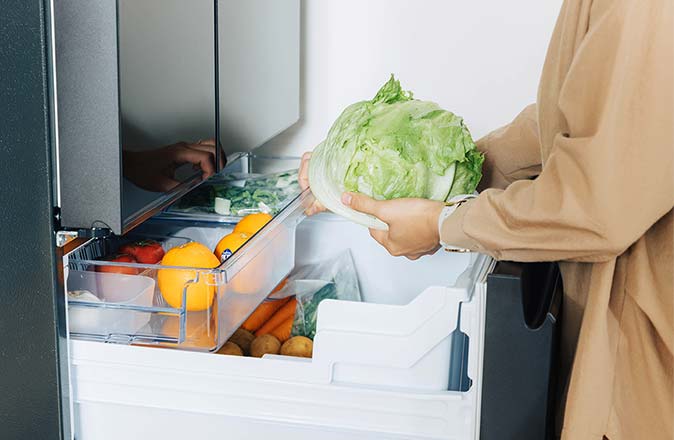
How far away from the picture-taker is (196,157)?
1429mm

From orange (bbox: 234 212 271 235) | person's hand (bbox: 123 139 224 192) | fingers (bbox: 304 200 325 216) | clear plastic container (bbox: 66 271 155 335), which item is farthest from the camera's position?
fingers (bbox: 304 200 325 216)

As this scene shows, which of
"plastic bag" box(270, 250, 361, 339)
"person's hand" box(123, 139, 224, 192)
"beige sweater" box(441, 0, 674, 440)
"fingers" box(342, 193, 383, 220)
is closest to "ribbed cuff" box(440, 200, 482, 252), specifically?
"beige sweater" box(441, 0, 674, 440)

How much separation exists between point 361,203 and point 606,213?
0.43 meters

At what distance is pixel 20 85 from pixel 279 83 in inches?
35.7

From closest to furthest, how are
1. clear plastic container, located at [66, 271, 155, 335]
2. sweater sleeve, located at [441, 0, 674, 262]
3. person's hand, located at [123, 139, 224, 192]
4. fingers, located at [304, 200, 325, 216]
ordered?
sweater sleeve, located at [441, 0, 674, 262] < person's hand, located at [123, 139, 224, 192] < clear plastic container, located at [66, 271, 155, 335] < fingers, located at [304, 200, 325, 216]

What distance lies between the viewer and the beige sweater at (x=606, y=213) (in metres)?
1.05

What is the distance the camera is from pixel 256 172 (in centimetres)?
219

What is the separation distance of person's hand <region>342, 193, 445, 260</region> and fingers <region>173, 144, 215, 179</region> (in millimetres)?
267

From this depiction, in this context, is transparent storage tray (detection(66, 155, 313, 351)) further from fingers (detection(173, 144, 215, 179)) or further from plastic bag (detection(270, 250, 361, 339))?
plastic bag (detection(270, 250, 361, 339))

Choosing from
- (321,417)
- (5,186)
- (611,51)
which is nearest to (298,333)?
(321,417)

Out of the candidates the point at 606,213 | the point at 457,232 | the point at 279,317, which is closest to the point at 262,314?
the point at 279,317

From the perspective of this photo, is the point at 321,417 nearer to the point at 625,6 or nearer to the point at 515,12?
the point at 625,6

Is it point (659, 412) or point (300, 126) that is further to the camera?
point (300, 126)

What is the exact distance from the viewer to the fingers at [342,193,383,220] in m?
1.39
